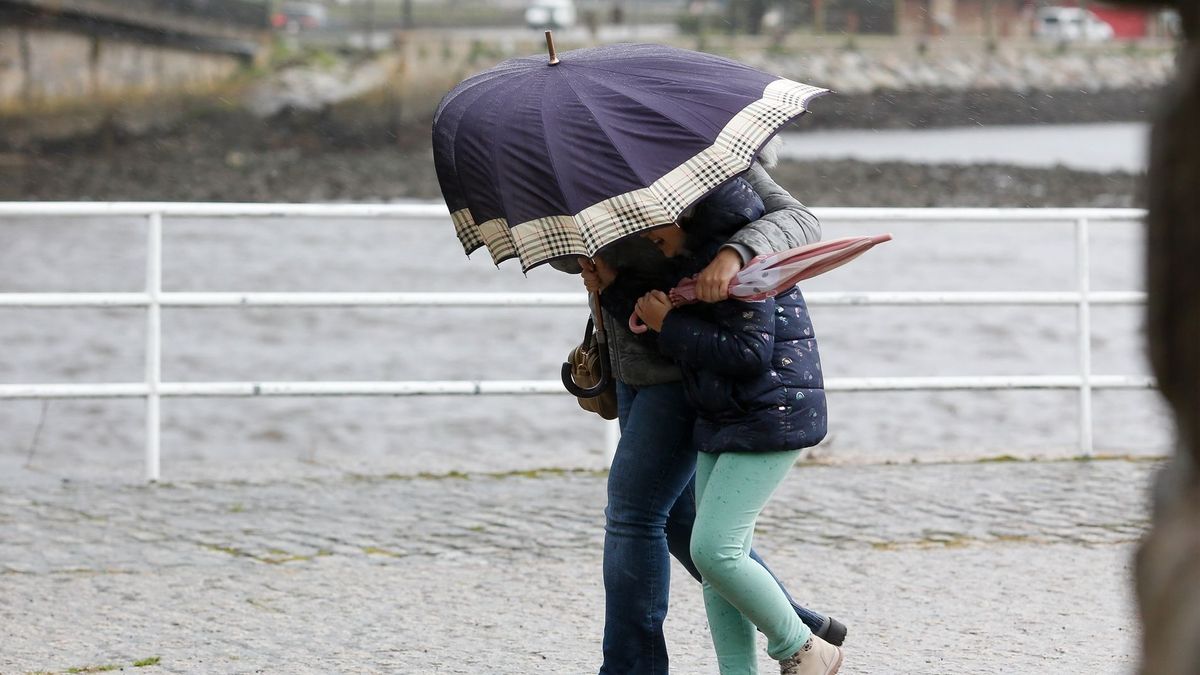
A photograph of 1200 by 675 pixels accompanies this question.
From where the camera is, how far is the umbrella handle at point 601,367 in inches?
145

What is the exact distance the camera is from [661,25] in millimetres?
73250

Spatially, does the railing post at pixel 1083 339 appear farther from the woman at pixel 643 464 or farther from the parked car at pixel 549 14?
the parked car at pixel 549 14

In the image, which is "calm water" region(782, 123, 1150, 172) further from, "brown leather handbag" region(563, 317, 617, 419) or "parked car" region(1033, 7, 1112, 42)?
"brown leather handbag" region(563, 317, 617, 419)

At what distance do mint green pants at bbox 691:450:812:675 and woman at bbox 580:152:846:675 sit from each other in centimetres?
9

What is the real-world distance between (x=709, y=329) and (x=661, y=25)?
7144 centimetres

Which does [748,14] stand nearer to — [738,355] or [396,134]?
[396,134]

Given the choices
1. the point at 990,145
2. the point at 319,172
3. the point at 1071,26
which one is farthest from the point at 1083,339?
the point at 1071,26

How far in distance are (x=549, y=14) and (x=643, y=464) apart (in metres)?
69.4

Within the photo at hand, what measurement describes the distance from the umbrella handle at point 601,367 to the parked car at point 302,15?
238 ft

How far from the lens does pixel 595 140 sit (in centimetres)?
329

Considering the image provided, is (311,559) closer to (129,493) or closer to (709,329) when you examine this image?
(129,493)

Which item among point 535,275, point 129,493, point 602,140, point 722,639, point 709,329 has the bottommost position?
point 535,275

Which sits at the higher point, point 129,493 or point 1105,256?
point 129,493

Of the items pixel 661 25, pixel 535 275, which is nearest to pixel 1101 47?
pixel 661 25
